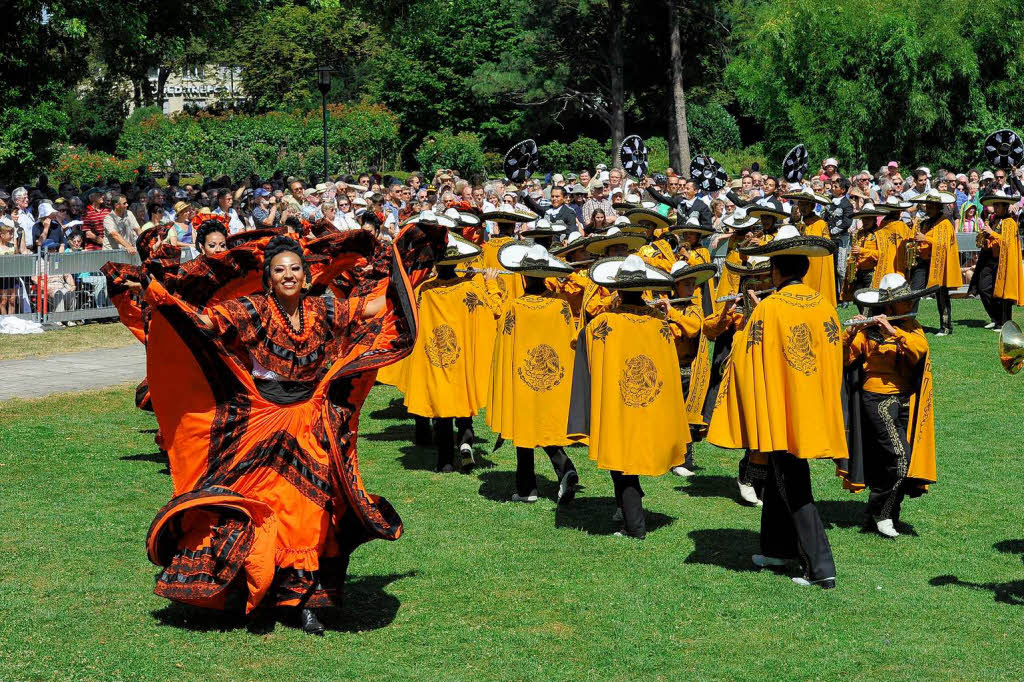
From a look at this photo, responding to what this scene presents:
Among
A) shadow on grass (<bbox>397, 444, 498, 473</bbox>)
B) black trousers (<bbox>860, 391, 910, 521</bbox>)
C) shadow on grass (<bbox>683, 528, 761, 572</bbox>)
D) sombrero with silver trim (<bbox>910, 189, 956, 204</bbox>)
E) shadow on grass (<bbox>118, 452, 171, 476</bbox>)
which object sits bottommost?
shadow on grass (<bbox>683, 528, 761, 572</bbox>)

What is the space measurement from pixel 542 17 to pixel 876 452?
38157mm

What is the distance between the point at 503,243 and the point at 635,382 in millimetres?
4306

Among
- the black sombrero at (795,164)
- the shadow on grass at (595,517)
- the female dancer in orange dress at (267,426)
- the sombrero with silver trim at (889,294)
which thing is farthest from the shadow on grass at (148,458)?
the black sombrero at (795,164)

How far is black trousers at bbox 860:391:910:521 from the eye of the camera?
918 centimetres

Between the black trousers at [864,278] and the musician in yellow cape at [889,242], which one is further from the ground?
the musician in yellow cape at [889,242]

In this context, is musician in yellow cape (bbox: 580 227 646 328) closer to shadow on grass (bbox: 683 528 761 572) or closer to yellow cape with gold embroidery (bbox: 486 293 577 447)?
yellow cape with gold embroidery (bbox: 486 293 577 447)

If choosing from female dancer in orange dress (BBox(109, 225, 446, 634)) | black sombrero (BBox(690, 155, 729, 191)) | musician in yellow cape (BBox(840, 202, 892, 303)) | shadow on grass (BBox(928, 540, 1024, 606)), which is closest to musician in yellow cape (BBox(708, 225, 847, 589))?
shadow on grass (BBox(928, 540, 1024, 606))

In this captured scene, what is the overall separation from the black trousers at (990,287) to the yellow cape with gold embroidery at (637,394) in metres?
11.4

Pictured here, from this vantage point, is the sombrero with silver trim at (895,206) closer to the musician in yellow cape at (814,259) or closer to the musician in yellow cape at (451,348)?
the musician in yellow cape at (814,259)

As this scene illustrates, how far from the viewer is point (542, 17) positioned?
149 ft

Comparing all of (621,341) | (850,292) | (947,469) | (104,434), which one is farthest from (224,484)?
(850,292)

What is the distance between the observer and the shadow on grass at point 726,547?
8695mm

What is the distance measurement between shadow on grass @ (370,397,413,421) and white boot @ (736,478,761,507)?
4.68 m

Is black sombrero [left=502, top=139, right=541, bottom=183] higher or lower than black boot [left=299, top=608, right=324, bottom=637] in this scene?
higher
